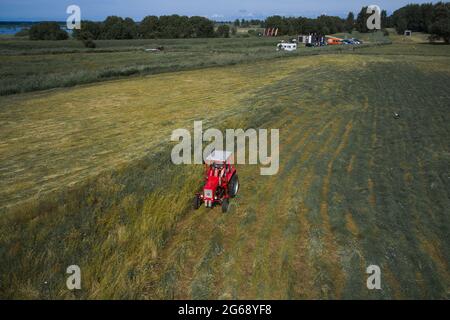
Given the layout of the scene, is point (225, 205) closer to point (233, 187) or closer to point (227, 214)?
point (227, 214)

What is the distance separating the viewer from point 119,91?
1129 inches

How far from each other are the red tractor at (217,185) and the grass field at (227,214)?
0.38 m

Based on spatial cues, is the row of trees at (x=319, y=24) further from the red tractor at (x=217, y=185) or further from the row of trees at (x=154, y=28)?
the red tractor at (x=217, y=185)

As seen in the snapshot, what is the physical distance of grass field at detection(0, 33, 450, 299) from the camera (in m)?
7.62

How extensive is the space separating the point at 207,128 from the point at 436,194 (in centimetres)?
1081

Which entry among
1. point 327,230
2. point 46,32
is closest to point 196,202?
point 327,230

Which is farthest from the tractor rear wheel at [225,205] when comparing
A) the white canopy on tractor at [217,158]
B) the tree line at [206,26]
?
the tree line at [206,26]

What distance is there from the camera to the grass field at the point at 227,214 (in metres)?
7.62

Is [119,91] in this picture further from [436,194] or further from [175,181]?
→ [436,194]

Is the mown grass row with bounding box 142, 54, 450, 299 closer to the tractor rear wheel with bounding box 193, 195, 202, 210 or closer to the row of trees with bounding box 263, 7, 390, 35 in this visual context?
the tractor rear wheel with bounding box 193, 195, 202, 210

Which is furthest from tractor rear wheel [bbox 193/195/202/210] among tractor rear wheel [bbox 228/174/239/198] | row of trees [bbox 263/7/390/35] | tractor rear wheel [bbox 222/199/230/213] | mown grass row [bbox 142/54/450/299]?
row of trees [bbox 263/7/390/35]

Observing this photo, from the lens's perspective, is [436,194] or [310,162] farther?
[310,162]
